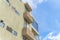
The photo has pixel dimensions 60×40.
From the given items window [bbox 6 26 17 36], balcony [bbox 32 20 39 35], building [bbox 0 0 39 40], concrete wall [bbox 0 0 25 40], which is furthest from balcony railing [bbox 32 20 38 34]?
window [bbox 6 26 17 36]

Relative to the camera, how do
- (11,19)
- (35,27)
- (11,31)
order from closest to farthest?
(11,31) → (11,19) → (35,27)

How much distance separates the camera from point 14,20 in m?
26.4

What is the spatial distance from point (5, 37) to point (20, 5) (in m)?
9.49

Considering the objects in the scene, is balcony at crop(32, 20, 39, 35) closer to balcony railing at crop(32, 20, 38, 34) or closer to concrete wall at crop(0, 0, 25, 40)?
balcony railing at crop(32, 20, 38, 34)

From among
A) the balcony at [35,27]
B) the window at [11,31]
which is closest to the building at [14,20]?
the window at [11,31]

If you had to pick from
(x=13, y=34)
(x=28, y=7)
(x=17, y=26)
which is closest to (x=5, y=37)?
(x=13, y=34)

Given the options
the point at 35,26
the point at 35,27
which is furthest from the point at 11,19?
the point at 35,26

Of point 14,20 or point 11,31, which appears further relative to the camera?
point 14,20

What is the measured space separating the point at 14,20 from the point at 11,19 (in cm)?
116

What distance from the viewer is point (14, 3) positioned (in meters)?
27.8

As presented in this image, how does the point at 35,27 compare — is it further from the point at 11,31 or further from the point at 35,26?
the point at 11,31

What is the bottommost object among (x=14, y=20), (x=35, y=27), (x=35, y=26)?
(x=14, y=20)

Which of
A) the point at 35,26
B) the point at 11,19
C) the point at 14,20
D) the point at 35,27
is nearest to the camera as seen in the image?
the point at 11,19

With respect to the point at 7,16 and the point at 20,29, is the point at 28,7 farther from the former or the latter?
the point at 7,16
